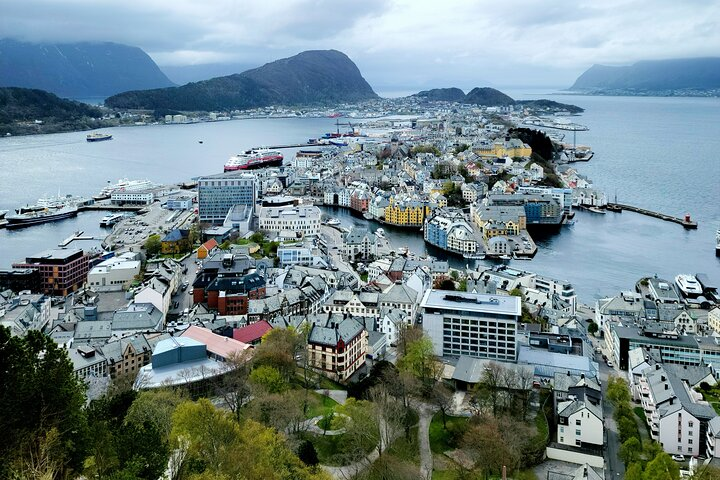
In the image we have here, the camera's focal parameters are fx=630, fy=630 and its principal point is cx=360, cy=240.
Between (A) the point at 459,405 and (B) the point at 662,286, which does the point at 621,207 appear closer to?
(B) the point at 662,286

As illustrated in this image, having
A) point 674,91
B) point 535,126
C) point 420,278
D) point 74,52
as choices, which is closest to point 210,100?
point 535,126

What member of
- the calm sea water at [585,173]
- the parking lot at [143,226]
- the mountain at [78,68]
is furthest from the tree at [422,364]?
the mountain at [78,68]

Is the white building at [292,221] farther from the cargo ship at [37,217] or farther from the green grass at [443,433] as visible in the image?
the green grass at [443,433]

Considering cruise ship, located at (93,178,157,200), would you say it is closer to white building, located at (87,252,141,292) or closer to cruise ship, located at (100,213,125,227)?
cruise ship, located at (100,213,125,227)

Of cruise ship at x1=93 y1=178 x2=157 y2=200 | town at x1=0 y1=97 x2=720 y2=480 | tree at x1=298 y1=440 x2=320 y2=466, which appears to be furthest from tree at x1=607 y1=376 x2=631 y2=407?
cruise ship at x1=93 y1=178 x2=157 y2=200

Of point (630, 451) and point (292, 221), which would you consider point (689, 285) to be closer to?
point (630, 451)

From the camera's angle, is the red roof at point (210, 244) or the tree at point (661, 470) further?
the red roof at point (210, 244)

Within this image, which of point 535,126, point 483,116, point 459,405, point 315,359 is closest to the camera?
point 459,405
